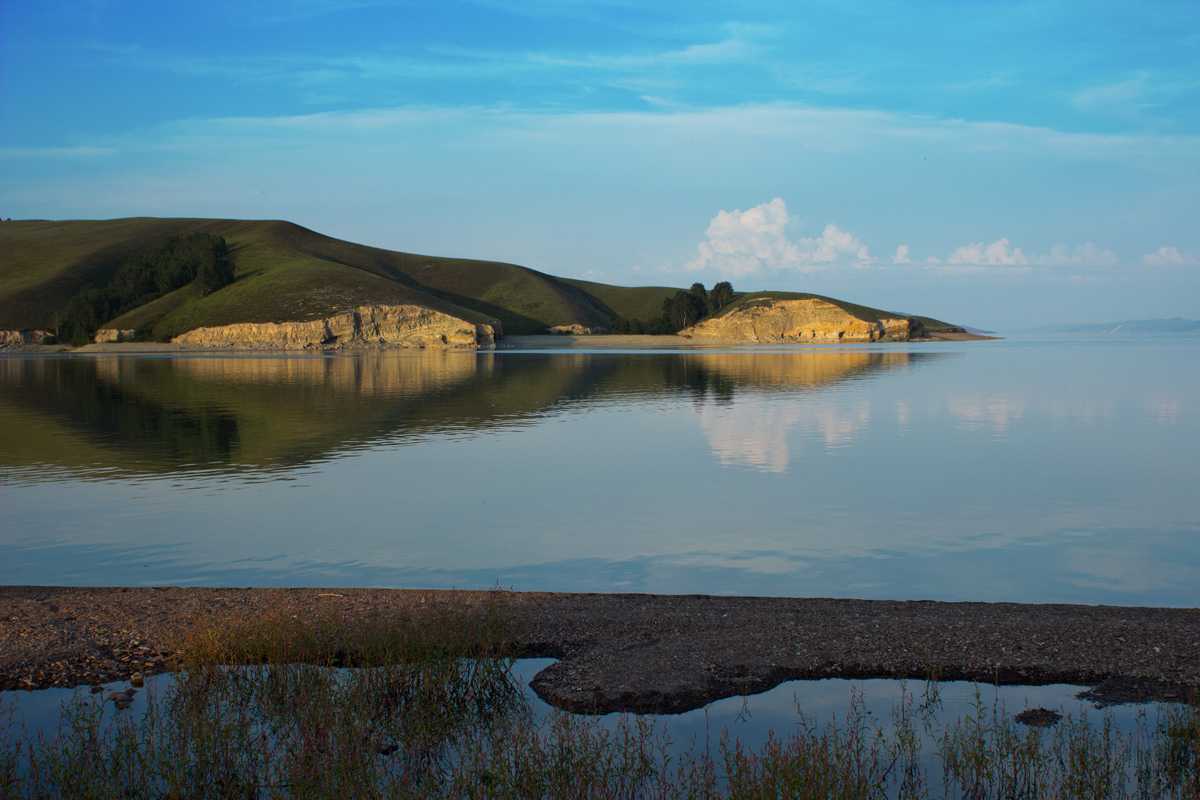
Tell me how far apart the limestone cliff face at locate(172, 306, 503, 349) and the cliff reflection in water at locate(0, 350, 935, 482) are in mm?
67892

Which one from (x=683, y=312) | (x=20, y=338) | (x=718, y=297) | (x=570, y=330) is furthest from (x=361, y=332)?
(x=718, y=297)

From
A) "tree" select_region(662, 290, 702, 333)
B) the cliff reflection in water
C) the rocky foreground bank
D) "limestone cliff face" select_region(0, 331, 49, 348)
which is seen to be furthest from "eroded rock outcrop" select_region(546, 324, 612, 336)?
the rocky foreground bank

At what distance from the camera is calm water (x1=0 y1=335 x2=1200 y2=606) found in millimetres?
11516

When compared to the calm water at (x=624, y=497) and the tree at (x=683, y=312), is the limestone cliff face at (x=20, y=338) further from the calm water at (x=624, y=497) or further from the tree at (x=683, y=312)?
the calm water at (x=624, y=497)

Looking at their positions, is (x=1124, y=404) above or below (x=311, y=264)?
below

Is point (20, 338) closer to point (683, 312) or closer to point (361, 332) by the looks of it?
point (361, 332)

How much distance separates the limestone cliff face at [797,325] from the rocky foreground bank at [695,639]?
172152 mm

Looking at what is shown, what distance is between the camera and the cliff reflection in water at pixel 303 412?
71.6ft

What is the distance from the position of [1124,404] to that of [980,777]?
1323 inches

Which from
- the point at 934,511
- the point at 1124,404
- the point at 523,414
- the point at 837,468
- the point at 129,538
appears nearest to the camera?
the point at 129,538

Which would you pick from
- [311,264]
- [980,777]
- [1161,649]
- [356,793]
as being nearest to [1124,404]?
[1161,649]

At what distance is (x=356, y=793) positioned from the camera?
18.7ft

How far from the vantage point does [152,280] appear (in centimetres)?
15788

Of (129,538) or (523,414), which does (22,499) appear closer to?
(129,538)
